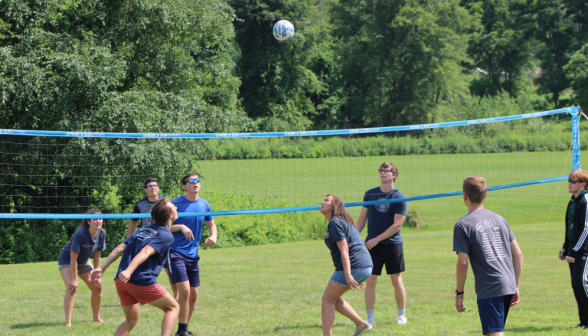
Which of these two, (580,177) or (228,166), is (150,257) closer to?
(580,177)

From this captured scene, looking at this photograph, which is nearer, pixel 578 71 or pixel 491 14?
pixel 578 71

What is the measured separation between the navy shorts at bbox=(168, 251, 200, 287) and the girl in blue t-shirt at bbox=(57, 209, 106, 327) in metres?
1.27

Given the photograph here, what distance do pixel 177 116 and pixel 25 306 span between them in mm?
9258

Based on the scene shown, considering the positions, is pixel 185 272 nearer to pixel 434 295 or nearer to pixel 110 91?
pixel 434 295

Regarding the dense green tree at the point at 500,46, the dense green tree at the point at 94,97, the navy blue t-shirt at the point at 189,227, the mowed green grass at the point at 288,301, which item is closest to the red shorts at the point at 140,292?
the navy blue t-shirt at the point at 189,227

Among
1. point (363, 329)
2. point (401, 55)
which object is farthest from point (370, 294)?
point (401, 55)

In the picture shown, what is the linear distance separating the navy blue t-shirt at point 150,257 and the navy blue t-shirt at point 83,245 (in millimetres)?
1936

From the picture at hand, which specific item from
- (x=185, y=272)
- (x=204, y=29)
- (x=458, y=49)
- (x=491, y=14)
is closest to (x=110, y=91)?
(x=204, y=29)

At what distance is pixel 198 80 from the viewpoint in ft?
64.4

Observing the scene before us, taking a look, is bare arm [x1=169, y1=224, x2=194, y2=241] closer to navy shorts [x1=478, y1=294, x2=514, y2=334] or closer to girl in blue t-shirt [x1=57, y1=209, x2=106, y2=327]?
girl in blue t-shirt [x1=57, y1=209, x2=106, y2=327]

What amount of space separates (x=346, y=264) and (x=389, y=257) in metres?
1.44

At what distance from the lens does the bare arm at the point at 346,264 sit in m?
5.62

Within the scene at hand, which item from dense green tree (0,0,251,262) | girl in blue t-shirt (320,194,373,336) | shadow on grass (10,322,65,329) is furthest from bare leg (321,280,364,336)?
dense green tree (0,0,251,262)

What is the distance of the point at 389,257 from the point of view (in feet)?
22.7
